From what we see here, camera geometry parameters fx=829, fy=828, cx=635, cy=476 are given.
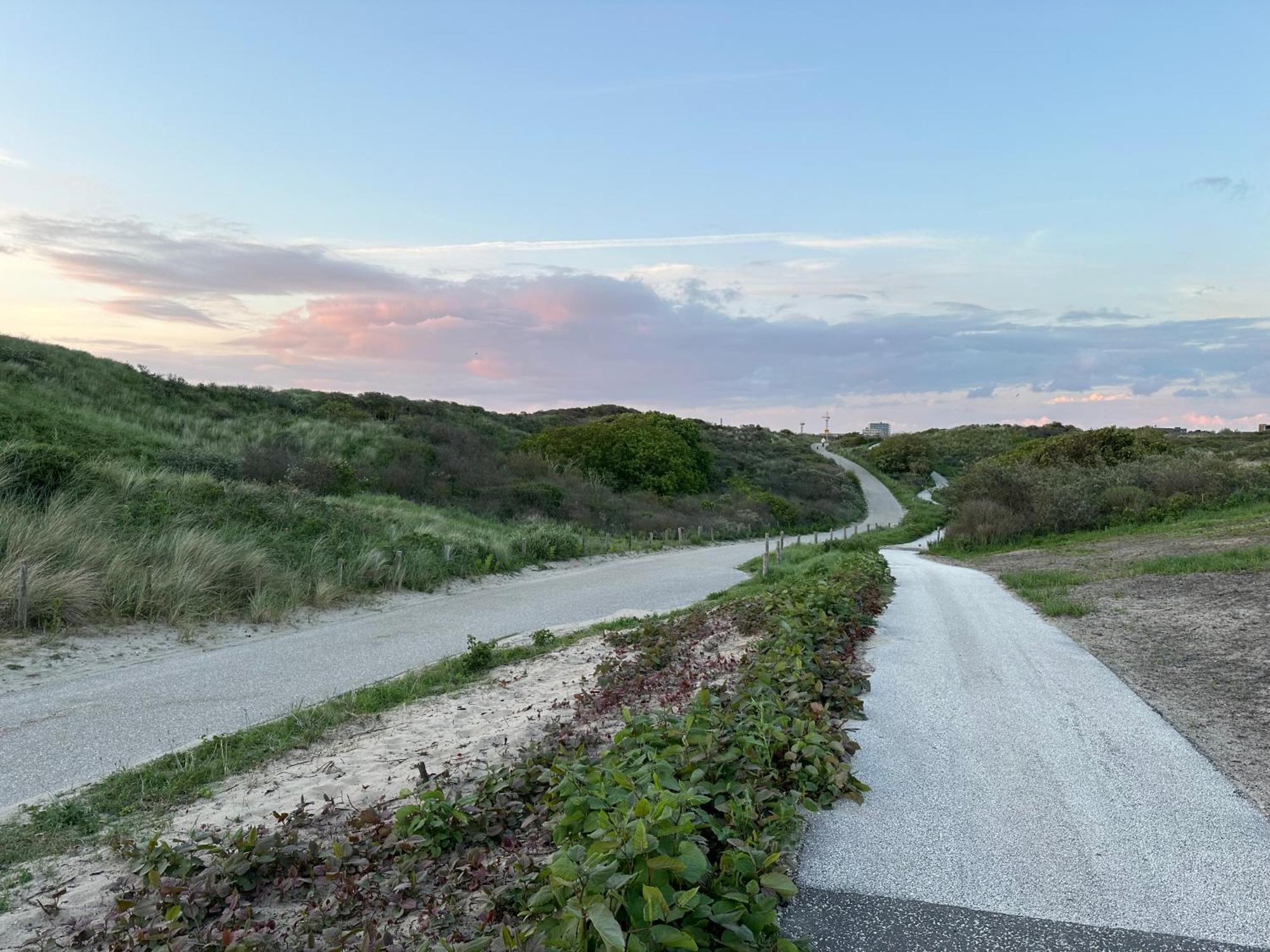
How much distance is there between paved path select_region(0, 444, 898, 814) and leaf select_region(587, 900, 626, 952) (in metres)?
5.19

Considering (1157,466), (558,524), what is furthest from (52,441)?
(1157,466)

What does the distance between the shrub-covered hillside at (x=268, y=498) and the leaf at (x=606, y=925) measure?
1055 centimetres

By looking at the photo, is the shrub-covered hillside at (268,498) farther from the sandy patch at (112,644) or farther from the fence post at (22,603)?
the sandy patch at (112,644)

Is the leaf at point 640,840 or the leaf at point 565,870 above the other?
the leaf at point 640,840

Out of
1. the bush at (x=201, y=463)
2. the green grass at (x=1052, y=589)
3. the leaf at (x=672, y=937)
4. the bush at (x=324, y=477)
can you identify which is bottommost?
the green grass at (x=1052, y=589)

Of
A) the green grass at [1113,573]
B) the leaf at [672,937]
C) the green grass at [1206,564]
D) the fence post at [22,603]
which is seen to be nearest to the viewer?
the leaf at [672,937]

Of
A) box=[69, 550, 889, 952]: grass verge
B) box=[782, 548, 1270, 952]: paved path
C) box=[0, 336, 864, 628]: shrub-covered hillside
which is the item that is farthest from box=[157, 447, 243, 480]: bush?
box=[782, 548, 1270, 952]: paved path

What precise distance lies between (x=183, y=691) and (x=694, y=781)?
690 centimetres

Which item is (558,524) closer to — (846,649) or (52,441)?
(52,441)

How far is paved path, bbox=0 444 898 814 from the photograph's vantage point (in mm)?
6742

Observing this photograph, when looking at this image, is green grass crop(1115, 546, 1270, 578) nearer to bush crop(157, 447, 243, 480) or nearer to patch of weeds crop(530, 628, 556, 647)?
patch of weeds crop(530, 628, 556, 647)

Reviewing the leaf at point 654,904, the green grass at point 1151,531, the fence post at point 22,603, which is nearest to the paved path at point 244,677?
the fence post at point 22,603

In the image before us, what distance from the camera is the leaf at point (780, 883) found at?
3.07m

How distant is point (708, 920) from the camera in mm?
2971
